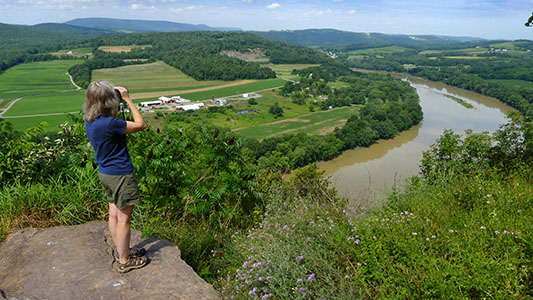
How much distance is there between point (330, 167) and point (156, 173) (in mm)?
28814

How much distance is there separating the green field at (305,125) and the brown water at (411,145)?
30.1 feet

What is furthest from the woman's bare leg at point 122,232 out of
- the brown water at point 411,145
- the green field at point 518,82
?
the green field at point 518,82

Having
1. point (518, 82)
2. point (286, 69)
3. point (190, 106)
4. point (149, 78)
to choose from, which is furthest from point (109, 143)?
point (286, 69)

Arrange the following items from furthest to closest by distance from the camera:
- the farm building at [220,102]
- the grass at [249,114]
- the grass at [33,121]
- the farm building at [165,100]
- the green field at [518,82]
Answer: the green field at [518,82] → the farm building at [220,102] → the farm building at [165,100] → the grass at [249,114] → the grass at [33,121]

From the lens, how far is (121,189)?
263 centimetres

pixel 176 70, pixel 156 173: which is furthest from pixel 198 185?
pixel 176 70

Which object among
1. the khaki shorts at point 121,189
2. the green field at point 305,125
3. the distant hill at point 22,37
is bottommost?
the green field at point 305,125

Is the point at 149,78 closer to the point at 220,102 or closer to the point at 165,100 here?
the point at 165,100

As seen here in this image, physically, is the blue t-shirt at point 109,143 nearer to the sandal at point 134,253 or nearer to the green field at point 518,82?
the sandal at point 134,253

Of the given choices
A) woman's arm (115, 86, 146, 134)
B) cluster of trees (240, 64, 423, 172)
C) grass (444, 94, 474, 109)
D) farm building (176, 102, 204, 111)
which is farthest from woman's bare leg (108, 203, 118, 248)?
grass (444, 94, 474, 109)

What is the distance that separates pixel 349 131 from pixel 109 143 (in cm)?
3919

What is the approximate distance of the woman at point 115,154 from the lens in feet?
8.02

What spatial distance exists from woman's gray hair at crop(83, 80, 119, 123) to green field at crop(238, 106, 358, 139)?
38905 millimetres

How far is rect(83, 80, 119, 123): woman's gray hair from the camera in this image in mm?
2422
